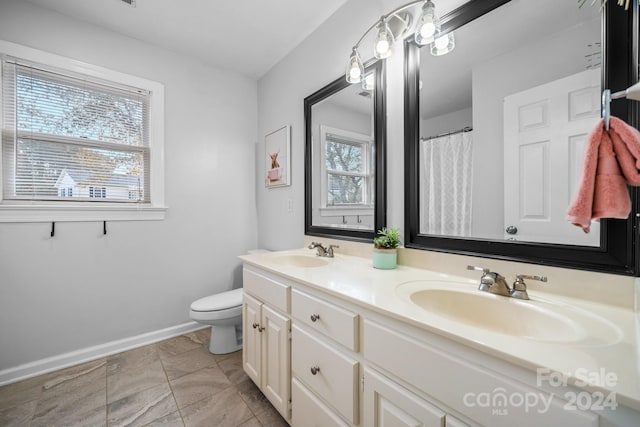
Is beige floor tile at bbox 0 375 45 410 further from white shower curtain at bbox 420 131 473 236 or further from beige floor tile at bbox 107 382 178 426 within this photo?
white shower curtain at bbox 420 131 473 236

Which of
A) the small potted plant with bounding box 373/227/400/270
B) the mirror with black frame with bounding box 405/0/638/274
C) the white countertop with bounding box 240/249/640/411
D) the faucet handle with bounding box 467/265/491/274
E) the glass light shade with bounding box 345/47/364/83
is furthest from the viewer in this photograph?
the glass light shade with bounding box 345/47/364/83

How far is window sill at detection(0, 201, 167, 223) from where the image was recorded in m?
1.69

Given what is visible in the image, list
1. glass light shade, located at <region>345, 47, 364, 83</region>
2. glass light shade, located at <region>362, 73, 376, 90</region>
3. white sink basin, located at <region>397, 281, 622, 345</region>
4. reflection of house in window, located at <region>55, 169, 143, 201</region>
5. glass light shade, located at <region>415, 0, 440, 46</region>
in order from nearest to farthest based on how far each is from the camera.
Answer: white sink basin, located at <region>397, 281, 622, 345</region> < glass light shade, located at <region>415, 0, 440, 46</region> < glass light shade, located at <region>345, 47, 364, 83</region> < glass light shade, located at <region>362, 73, 376, 90</region> < reflection of house in window, located at <region>55, 169, 143, 201</region>

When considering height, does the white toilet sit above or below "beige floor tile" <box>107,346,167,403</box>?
above

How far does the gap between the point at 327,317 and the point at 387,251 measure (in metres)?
0.48

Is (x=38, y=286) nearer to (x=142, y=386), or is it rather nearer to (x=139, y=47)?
(x=142, y=386)

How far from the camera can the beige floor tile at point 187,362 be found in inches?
70.7

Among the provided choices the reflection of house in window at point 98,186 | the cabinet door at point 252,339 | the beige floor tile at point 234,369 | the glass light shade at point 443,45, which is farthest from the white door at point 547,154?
the reflection of house in window at point 98,186

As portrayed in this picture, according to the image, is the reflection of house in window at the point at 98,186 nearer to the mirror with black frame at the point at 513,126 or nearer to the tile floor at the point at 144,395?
the tile floor at the point at 144,395

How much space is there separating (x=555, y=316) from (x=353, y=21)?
1.86 meters

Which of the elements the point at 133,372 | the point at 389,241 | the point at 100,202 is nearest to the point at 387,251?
the point at 389,241

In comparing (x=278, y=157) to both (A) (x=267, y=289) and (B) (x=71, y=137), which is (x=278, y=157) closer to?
(A) (x=267, y=289)

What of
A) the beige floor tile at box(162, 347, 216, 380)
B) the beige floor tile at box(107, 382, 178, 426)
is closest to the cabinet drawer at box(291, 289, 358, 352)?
the beige floor tile at box(107, 382, 178, 426)

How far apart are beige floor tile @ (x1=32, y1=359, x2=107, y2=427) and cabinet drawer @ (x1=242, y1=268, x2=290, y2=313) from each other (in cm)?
101
